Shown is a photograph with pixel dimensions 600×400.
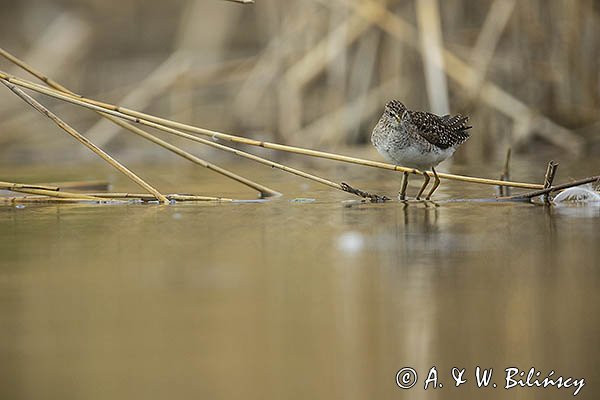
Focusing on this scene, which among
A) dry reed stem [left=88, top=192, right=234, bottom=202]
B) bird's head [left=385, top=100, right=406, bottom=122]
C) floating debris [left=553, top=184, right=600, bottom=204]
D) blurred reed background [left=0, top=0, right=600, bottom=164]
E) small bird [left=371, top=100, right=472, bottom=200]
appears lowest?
floating debris [left=553, top=184, right=600, bottom=204]

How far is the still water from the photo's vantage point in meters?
2.90

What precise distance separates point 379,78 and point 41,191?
202 inches

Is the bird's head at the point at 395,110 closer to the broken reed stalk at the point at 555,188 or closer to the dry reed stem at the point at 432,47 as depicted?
the broken reed stalk at the point at 555,188

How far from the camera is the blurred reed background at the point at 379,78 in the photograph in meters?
9.98

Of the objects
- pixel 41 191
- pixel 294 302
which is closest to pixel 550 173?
pixel 294 302

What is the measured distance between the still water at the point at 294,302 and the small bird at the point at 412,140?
590mm

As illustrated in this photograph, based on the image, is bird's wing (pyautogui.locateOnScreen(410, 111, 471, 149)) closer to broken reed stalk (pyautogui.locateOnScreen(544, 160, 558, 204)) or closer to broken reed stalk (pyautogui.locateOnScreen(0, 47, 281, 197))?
broken reed stalk (pyautogui.locateOnScreen(544, 160, 558, 204))

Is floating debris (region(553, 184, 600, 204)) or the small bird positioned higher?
the small bird

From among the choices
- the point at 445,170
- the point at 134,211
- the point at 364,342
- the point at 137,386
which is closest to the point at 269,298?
the point at 364,342

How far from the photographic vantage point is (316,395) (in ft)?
8.95

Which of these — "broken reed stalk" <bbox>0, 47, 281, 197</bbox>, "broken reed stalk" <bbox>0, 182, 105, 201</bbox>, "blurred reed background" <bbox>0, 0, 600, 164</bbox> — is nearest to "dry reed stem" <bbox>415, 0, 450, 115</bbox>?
"blurred reed background" <bbox>0, 0, 600, 164</bbox>

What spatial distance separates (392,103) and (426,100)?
146 inches

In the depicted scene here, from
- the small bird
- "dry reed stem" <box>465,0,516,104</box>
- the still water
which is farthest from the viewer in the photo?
"dry reed stem" <box>465,0,516,104</box>

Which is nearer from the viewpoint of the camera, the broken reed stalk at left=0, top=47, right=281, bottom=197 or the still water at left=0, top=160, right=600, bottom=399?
the still water at left=0, top=160, right=600, bottom=399
